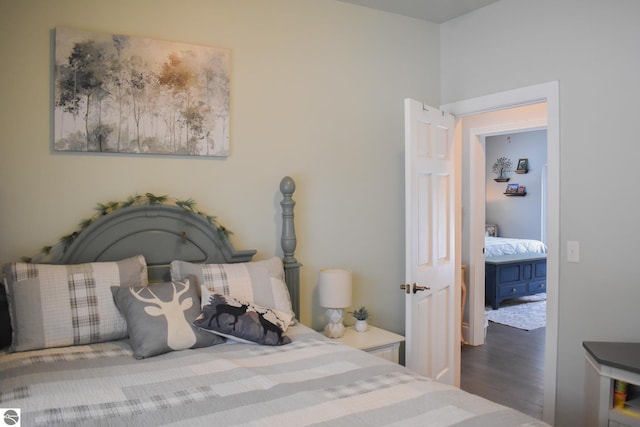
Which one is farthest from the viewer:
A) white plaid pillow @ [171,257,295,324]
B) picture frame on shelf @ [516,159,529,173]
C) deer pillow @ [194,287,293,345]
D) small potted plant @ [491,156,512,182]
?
small potted plant @ [491,156,512,182]

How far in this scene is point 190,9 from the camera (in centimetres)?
273

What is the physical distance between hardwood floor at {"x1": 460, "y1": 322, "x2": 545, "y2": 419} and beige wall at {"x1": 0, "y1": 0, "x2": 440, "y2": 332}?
0.87 m

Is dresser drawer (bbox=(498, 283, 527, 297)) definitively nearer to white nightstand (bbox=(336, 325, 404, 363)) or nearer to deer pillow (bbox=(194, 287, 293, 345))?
white nightstand (bbox=(336, 325, 404, 363))

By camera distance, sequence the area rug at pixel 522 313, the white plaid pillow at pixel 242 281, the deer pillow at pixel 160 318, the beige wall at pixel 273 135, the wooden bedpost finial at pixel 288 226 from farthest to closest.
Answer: the area rug at pixel 522 313, the wooden bedpost finial at pixel 288 226, the white plaid pillow at pixel 242 281, the beige wall at pixel 273 135, the deer pillow at pixel 160 318

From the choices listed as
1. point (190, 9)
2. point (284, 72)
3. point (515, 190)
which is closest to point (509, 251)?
point (515, 190)

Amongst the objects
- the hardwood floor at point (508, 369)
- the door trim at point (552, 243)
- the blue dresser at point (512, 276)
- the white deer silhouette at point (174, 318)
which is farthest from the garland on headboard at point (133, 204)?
the blue dresser at point (512, 276)

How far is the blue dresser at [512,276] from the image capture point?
6297 millimetres

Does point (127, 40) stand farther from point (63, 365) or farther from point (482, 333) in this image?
point (482, 333)

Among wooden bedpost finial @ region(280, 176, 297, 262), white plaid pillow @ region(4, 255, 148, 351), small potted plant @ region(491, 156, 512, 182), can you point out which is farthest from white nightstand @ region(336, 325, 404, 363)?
small potted plant @ region(491, 156, 512, 182)

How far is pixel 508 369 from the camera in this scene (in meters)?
4.17

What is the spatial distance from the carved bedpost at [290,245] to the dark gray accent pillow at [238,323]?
645 mm

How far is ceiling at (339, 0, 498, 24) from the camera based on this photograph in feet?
→ 10.8

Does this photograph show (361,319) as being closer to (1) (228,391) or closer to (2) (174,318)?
(2) (174,318)

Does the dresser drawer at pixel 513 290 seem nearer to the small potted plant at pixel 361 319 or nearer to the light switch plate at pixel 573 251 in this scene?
the light switch plate at pixel 573 251
